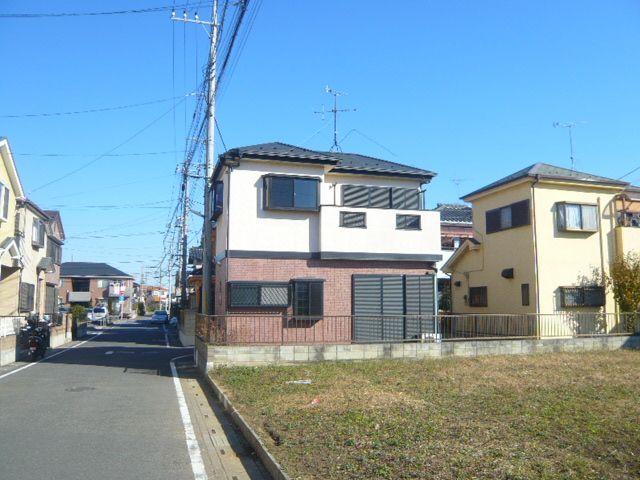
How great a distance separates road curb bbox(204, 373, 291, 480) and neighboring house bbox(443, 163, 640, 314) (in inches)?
504

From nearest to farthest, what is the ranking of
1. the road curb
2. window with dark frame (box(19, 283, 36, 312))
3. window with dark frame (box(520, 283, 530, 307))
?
the road curb
window with dark frame (box(520, 283, 530, 307))
window with dark frame (box(19, 283, 36, 312))

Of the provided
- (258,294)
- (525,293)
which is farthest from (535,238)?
(258,294)

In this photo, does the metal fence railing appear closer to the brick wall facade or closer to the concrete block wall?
the brick wall facade

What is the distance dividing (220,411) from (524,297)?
44.0 feet

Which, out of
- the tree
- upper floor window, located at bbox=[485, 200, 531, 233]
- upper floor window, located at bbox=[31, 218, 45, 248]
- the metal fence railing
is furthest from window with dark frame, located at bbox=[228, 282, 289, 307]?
upper floor window, located at bbox=[31, 218, 45, 248]

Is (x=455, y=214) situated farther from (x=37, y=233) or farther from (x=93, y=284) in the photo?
(x=93, y=284)

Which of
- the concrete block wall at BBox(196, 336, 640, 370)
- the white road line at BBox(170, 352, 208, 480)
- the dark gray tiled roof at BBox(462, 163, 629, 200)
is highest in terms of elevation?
the dark gray tiled roof at BBox(462, 163, 629, 200)

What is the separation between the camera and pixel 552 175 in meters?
19.9

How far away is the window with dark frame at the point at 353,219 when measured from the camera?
17203 millimetres

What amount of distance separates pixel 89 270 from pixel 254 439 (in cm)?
6672

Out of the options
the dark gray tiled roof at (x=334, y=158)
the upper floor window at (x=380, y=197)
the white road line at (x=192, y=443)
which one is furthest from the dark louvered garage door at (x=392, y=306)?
the white road line at (x=192, y=443)

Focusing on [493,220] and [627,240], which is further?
[493,220]

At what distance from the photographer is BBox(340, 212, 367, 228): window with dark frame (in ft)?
56.4

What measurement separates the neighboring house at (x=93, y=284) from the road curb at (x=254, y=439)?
58.8 metres
